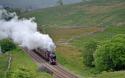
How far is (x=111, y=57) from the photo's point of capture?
66.7m

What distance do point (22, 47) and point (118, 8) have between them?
100588mm

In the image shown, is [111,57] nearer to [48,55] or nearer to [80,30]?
[48,55]

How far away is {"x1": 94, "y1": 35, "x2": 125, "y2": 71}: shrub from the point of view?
66375 mm

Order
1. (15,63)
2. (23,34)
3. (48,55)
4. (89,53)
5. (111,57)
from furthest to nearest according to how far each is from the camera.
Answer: (23,34) < (48,55) < (89,53) < (15,63) < (111,57)

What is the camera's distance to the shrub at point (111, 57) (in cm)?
6638

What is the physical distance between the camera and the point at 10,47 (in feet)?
326

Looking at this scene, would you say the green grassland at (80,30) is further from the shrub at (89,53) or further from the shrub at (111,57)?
the shrub at (111,57)

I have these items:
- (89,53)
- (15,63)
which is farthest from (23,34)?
(89,53)

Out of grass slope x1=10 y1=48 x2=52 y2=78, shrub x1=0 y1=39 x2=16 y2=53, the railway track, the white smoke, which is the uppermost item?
the white smoke

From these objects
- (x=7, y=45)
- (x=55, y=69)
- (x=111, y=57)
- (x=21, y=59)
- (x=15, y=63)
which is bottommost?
(x=55, y=69)

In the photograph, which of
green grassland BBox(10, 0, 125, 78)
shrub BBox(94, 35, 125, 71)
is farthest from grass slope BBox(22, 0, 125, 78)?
shrub BBox(94, 35, 125, 71)

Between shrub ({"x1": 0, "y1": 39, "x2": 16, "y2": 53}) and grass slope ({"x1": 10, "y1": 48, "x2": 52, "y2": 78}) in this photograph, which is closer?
grass slope ({"x1": 10, "y1": 48, "x2": 52, "y2": 78})

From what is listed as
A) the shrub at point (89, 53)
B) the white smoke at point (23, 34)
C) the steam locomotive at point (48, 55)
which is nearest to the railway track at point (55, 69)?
the steam locomotive at point (48, 55)

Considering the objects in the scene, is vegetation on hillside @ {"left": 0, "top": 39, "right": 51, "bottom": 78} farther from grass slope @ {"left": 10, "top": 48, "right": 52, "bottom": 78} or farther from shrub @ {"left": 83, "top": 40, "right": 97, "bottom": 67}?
shrub @ {"left": 83, "top": 40, "right": 97, "bottom": 67}
